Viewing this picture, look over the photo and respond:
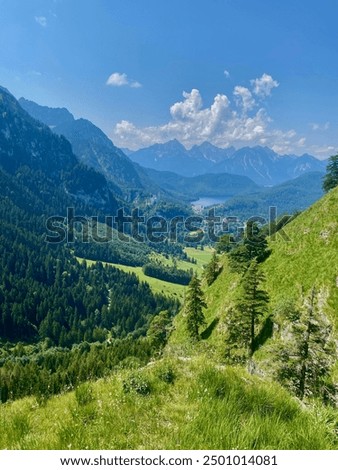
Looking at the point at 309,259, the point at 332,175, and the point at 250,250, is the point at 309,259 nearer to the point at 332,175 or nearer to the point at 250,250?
the point at 250,250

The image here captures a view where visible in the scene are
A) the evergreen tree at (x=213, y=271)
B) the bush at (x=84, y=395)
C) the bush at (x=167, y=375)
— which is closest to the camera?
the bush at (x=84, y=395)

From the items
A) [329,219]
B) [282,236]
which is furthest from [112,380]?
[282,236]

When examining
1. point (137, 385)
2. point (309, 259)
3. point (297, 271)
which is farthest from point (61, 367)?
point (137, 385)

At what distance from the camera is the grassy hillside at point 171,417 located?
467cm

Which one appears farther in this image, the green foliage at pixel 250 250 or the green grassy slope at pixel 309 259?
the green foliage at pixel 250 250

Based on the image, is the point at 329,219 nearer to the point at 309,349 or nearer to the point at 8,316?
the point at 309,349

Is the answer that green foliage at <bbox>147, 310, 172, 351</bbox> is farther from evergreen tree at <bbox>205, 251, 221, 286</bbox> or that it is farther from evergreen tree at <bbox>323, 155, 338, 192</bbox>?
evergreen tree at <bbox>323, 155, 338, 192</bbox>

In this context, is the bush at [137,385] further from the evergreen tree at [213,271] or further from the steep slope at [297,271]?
the evergreen tree at [213,271]

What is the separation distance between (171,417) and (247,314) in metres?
44.7

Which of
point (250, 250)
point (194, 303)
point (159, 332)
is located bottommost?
point (159, 332)

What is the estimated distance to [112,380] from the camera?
26.9 ft

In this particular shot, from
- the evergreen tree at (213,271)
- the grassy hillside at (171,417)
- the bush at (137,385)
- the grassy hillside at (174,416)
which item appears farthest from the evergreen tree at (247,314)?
the bush at (137,385)

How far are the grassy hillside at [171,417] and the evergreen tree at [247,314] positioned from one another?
39.6 m

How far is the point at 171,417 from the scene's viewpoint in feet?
19.7
